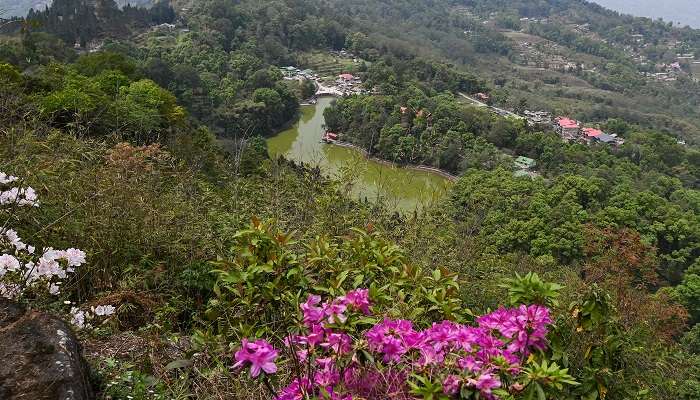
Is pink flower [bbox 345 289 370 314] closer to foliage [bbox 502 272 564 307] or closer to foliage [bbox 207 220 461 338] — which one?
foliage [bbox 207 220 461 338]

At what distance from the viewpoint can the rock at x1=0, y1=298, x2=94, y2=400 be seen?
1.08 m

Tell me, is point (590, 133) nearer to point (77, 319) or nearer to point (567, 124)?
point (567, 124)

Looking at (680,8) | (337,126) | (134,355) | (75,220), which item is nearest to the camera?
(134,355)

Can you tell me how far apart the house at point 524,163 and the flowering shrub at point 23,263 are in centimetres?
1919

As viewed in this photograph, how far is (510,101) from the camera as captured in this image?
34.3 meters

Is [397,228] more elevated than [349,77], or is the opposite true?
[397,228]

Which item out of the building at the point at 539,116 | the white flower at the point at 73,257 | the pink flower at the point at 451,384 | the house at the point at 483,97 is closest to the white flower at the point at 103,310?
the white flower at the point at 73,257

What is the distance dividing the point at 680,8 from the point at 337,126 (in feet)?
340

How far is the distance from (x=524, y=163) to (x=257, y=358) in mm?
20510

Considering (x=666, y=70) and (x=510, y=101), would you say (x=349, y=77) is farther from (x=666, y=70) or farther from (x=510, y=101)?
(x=666, y=70)

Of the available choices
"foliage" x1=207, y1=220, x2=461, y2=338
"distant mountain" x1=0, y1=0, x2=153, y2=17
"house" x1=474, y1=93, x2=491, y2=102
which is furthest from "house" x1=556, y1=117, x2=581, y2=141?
"foliage" x1=207, y1=220, x2=461, y2=338

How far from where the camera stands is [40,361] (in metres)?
1.14

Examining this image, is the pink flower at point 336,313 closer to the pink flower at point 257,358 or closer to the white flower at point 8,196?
the pink flower at point 257,358

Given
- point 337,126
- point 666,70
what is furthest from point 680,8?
point 337,126
